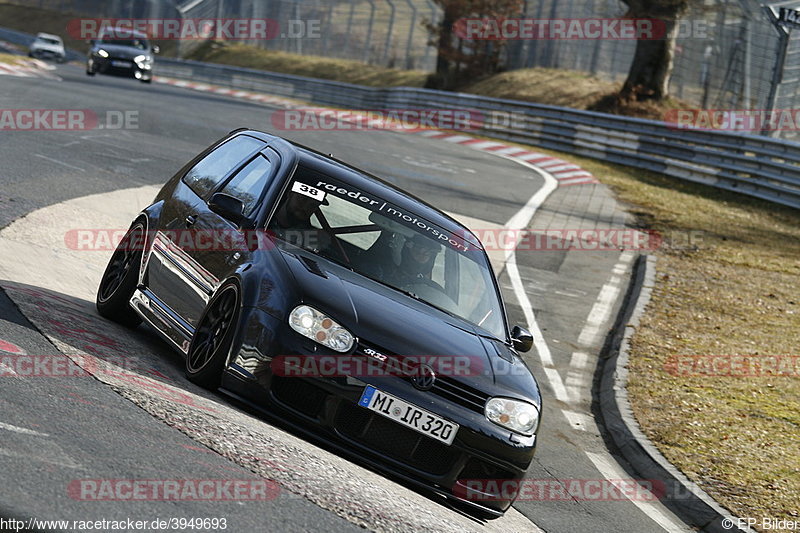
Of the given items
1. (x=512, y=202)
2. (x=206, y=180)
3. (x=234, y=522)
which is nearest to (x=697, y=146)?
(x=512, y=202)

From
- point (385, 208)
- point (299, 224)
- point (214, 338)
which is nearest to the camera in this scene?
point (214, 338)

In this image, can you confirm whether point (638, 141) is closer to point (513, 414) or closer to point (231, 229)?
point (231, 229)

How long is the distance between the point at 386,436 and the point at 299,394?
1.68ft

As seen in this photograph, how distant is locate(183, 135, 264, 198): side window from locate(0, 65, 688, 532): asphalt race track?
1170mm

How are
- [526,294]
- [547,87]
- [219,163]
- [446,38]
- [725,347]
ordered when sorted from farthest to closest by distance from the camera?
[446,38] < [547,87] < [526,294] < [725,347] < [219,163]

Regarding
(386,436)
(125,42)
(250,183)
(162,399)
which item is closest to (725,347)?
(250,183)

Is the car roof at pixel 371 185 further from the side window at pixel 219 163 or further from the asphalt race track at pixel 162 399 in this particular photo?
the asphalt race track at pixel 162 399

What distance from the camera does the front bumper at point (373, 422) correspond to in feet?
18.9

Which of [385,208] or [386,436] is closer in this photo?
[386,436]

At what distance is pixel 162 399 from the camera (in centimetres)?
571

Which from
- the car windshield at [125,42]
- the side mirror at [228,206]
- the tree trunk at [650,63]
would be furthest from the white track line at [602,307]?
the car windshield at [125,42]

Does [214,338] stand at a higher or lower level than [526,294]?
higher

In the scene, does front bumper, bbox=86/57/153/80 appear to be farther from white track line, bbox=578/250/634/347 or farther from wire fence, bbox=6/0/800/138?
white track line, bbox=578/250/634/347

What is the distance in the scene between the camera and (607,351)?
11.6m
